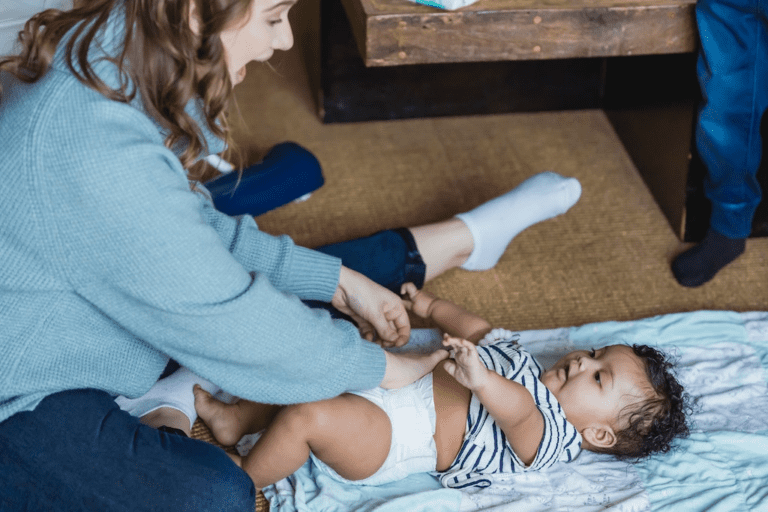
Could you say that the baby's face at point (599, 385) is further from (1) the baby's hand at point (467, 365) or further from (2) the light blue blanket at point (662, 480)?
(1) the baby's hand at point (467, 365)

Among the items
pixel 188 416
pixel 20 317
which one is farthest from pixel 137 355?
pixel 188 416

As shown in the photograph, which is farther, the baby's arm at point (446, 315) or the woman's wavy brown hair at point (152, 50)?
the baby's arm at point (446, 315)

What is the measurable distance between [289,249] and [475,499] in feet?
1.54

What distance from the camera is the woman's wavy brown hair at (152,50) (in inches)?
33.7

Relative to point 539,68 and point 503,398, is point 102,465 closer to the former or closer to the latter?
point 503,398

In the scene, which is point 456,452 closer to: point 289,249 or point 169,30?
point 289,249

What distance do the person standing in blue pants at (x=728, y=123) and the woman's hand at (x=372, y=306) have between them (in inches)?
28.2

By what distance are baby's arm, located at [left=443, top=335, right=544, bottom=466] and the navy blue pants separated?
1.10 feet

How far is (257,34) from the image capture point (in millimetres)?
939

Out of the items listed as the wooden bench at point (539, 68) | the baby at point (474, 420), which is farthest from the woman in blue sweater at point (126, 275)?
the wooden bench at point (539, 68)

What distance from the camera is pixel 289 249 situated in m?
1.24

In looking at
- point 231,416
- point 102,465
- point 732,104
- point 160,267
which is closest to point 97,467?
point 102,465

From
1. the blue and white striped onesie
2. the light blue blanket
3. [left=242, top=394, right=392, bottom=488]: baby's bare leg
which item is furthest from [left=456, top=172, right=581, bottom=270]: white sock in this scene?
[left=242, top=394, right=392, bottom=488]: baby's bare leg

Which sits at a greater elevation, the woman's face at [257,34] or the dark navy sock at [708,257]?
the woman's face at [257,34]
